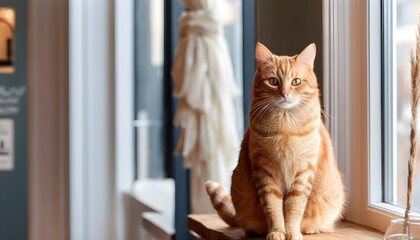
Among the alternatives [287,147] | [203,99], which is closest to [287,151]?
[287,147]

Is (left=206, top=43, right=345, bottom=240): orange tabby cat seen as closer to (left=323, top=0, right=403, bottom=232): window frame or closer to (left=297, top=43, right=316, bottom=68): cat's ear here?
(left=297, top=43, right=316, bottom=68): cat's ear

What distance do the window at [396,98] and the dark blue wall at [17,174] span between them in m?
2.23

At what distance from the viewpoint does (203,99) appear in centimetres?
218

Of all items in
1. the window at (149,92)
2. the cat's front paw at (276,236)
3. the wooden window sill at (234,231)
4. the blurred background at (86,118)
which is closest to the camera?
the cat's front paw at (276,236)

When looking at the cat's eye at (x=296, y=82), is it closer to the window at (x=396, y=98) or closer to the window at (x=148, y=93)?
the window at (x=396, y=98)

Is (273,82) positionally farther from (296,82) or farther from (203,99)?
(203,99)

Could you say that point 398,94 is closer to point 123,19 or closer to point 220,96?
point 220,96

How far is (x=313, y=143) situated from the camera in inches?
45.8

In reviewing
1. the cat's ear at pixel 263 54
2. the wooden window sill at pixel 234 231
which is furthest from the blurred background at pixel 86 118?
the cat's ear at pixel 263 54

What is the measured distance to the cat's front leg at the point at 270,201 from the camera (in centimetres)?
115

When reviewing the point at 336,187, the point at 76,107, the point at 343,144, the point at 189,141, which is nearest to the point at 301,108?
the point at 336,187

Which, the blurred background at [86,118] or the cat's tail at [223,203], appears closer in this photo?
the cat's tail at [223,203]

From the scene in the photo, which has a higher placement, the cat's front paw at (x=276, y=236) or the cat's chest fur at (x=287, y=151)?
the cat's chest fur at (x=287, y=151)

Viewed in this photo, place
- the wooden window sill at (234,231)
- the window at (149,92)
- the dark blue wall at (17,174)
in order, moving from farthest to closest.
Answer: the dark blue wall at (17,174)
the window at (149,92)
the wooden window sill at (234,231)
